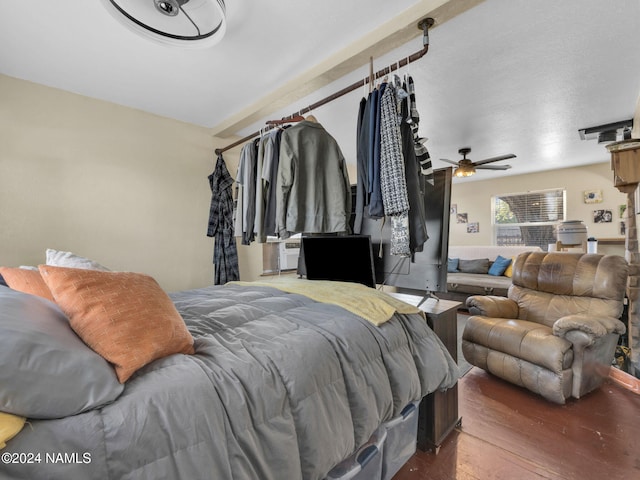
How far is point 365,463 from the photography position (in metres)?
1.11

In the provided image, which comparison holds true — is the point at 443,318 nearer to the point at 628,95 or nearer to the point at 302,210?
the point at 302,210

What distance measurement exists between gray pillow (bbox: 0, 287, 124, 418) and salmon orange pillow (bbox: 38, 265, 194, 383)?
0.11 feet

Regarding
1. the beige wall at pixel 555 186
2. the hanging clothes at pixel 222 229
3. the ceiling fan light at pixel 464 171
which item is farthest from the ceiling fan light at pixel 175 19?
the beige wall at pixel 555 186

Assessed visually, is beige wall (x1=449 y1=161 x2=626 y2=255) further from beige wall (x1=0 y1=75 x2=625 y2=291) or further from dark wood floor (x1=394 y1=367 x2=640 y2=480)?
beige wall (x1=0 y1=75 x2=625 y2=291)

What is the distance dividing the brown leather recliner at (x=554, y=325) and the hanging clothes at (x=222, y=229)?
237 centimetres

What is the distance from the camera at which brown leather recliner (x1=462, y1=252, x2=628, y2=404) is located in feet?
6.50

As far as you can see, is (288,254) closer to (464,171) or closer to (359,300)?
(359,300)

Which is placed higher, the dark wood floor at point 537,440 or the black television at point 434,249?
the black television at point 434,249

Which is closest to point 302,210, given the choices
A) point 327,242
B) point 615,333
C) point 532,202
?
point 327,242

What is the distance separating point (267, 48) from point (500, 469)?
2736mm

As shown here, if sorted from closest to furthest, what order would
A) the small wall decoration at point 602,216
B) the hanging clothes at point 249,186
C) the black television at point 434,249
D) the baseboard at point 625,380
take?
the black television at point 434,249 < the baseboard at point 625,380 < the hanging clothes at point 249,186 < the small wall decoration at point 602,216

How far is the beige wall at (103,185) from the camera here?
2131 mm

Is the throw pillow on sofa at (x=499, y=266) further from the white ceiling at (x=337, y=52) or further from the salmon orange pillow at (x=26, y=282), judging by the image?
the salmon orange pillow at (x=26, y=282)

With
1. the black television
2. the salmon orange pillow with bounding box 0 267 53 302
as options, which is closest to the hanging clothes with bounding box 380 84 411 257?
the black television
